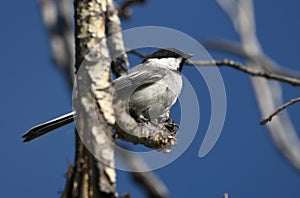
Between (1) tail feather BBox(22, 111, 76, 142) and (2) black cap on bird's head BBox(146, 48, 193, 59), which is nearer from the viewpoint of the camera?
(1) tail feather BBox(22, 111, 76, 142)

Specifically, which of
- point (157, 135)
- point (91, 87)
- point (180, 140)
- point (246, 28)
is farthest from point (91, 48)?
point (246, 28)

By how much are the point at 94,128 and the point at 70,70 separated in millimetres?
2993

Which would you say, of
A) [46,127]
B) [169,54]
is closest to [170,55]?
[169,54]

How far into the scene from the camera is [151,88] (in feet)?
12.7

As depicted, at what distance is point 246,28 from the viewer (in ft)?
19.7

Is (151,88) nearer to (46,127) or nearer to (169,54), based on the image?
(169,54)

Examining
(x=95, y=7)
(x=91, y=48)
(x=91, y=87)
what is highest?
(x=95, y=7)

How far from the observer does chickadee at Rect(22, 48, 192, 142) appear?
331cm

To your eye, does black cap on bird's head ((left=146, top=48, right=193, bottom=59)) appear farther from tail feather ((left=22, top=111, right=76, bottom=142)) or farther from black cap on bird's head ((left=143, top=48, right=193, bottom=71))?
tail feather ((left=22, top=111, right=76, bottom=142))

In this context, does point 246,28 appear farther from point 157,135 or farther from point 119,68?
point 157,135

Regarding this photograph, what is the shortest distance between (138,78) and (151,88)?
0.14m

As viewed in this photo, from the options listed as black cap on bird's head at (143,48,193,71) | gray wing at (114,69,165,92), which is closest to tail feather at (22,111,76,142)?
gray wing at (114,69,165,92)

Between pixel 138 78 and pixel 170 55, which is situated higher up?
pixel 170 55

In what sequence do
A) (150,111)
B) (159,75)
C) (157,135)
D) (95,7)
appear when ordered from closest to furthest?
(95,7) → (157,135) → (150,111) → (159,75)
